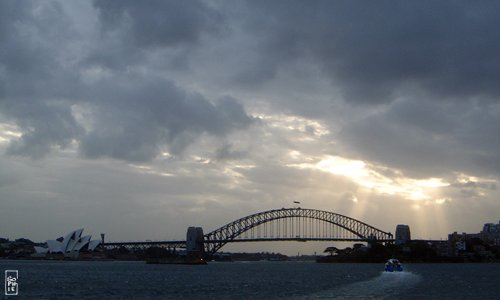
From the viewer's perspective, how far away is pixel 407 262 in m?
187

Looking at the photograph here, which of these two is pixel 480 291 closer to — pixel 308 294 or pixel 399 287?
pixel 399 287

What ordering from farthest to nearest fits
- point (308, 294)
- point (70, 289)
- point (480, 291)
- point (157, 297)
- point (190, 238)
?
point (190, 238), point (480, 291), point (70, 289), point (308, 294), point (157, 297)

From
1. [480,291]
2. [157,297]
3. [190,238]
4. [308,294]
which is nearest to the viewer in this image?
[157,297]

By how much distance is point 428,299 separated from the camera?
5331cm

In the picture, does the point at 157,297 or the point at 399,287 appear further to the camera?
the point at 399,287

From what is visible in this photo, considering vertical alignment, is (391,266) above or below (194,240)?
below

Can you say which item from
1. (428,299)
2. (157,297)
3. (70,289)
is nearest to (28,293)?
(70,289)

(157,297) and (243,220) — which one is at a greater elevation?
(243,220)

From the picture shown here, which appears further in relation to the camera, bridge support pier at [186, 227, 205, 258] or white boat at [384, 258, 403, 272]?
bridge support pier at [186, 227, 205, 258]

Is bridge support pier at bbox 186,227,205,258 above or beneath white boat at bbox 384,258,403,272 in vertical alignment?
above

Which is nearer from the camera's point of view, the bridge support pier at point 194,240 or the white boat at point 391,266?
the white boat at point 391,266

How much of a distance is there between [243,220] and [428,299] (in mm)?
141659

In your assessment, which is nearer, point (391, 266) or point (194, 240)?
point (391, 266)

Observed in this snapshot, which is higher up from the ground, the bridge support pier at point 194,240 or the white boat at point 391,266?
the bridge support pier at point 194,240
